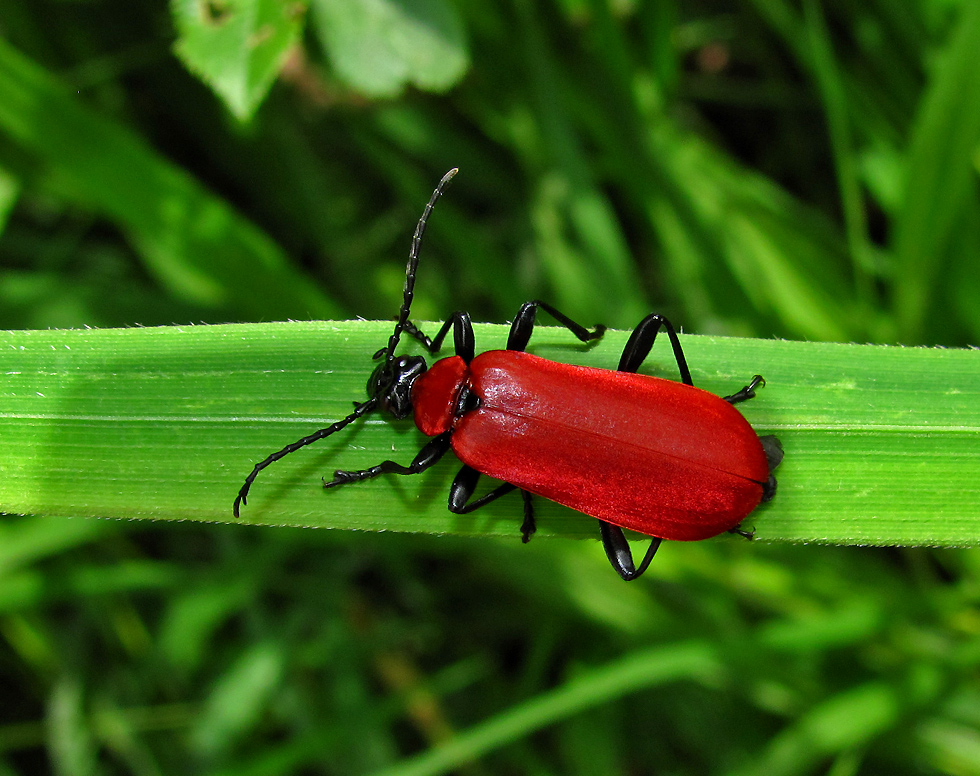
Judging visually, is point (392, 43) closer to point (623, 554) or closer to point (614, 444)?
point (614, 444)

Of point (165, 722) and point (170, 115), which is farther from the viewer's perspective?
point (170, 115)

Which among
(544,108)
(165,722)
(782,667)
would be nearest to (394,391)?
(544,108)

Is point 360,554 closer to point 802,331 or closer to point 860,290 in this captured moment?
point 802,331

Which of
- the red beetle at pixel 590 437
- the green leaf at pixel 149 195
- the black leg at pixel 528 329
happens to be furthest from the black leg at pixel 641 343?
the green leaf at pixel 149 195

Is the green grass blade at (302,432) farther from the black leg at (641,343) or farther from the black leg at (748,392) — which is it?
the black leg at (641,343)

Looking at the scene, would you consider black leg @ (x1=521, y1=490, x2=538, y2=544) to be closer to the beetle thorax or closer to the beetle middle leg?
the beetle middle leg

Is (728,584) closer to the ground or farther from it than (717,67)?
closer to the ground
